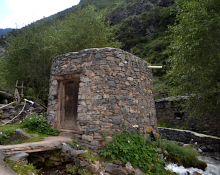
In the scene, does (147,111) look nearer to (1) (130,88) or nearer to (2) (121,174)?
(1) (130,88)

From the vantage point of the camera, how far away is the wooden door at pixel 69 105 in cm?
621

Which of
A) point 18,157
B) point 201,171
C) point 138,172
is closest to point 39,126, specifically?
point 18,157

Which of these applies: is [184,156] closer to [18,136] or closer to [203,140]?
[203,140]

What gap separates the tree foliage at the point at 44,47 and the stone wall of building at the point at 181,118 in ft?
21.9

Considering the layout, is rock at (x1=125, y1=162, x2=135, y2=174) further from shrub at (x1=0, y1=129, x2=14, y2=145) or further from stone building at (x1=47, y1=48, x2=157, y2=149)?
shrub at (x1=0, y1=129, x2=14, y2=145)

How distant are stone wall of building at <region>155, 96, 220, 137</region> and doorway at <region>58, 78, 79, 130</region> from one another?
6.23 metres

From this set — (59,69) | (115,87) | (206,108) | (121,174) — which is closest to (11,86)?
(59,69)

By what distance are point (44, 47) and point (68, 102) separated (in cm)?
604

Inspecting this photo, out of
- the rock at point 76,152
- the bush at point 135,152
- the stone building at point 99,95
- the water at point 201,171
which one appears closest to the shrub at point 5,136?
the stone building at point 99,95

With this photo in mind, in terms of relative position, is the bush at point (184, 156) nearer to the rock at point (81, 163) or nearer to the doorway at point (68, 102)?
the rock at point (81, 163)

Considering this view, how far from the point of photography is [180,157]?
21.3 ft

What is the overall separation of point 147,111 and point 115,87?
1753 mm

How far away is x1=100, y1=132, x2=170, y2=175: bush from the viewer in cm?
481

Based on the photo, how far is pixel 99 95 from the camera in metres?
5.35
